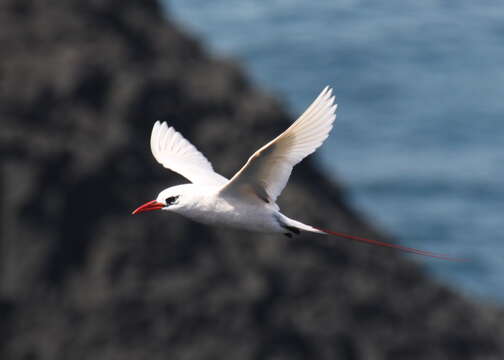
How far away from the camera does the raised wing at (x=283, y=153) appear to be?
923cm

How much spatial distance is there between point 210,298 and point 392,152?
20719 mm

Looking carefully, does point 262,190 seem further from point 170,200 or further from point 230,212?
point 170,200


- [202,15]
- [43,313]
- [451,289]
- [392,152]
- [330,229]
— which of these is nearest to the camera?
[43,313]

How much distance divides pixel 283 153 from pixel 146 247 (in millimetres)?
10536

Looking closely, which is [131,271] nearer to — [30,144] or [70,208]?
[70,208]

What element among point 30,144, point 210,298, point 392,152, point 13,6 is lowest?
point 392,152

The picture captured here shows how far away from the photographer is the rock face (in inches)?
758

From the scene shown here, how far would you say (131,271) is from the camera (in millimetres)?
19438

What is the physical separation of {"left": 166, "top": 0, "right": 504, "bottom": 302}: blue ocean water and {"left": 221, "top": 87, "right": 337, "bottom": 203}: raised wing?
1986 centimetres

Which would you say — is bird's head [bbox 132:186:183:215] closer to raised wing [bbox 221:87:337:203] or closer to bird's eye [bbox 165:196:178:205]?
bird's eye [bbox 165:196:178:205]

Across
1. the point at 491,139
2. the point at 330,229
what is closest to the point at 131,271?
the point at 330,229

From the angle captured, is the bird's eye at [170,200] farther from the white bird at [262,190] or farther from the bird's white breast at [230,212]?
the bird's white breast at [230,212]

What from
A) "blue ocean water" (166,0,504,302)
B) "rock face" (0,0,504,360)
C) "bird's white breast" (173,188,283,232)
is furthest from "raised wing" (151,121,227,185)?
"blue ocean water" (166,0,504,302)

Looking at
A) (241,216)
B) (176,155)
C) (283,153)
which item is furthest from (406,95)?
(283,153)
